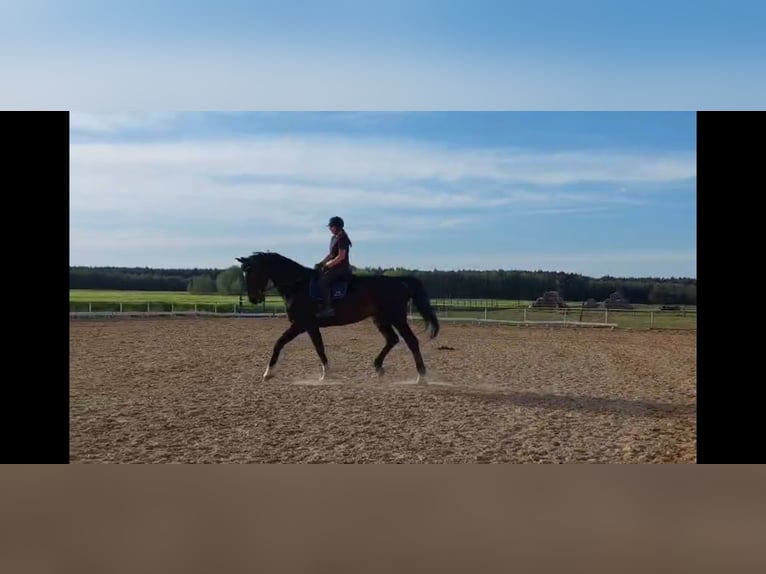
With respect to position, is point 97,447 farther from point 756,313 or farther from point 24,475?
point 756,313

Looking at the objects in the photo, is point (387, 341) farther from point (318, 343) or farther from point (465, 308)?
point (465, 308)

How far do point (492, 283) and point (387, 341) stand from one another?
1251 mm

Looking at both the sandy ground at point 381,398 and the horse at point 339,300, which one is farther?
the horse at point 339,300

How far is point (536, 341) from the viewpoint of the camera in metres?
8.29

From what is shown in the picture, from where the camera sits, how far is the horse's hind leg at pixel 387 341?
7691 mm

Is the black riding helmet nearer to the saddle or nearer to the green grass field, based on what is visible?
the saddle

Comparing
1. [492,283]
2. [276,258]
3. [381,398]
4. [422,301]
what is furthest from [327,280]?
[492,283]

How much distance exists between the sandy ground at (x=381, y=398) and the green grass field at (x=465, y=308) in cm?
14

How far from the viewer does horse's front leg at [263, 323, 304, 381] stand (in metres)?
7.63

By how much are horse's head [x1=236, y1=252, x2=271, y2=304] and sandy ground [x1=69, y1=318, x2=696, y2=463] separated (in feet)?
1.35

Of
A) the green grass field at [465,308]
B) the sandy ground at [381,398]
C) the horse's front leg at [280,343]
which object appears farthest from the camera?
the green grass field at [465,308]

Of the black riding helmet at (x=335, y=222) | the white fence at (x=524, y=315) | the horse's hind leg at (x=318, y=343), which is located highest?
the black riding helmet at (x=335, y=222)

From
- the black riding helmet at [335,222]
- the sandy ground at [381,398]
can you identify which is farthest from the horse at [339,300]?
the black riding helmet at [335,222]

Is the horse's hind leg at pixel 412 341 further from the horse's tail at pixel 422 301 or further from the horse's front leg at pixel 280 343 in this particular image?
the horse's front leg at pixel 280 343
